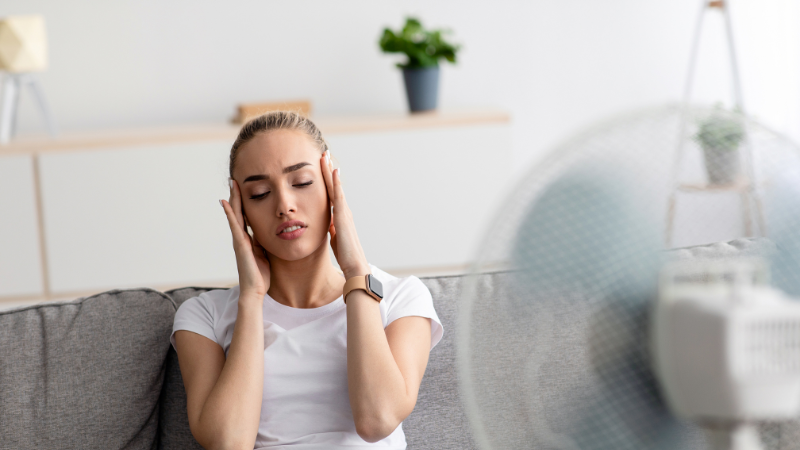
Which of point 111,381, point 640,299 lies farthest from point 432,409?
point 640,299

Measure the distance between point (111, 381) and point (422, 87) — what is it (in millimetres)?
1894

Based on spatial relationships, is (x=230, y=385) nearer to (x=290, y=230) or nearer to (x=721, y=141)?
(x=290, y=230)

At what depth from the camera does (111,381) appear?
1.26 meters

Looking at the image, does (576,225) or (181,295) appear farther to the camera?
(181,295)

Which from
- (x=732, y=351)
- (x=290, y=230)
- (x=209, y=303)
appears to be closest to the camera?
(x=732, y=351)

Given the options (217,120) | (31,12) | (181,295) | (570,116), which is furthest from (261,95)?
(181,295)

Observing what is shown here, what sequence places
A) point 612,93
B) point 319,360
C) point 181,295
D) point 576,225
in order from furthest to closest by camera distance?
point 612,93 < point 181,295 < point 319,360 < point 576,225

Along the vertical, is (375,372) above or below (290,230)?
below

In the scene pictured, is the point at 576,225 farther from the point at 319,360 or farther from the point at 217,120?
the point at 217,120

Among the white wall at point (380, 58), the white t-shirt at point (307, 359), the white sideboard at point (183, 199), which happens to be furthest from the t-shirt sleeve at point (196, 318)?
the white wall at point (380, 58)

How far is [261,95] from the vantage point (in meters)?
3.13

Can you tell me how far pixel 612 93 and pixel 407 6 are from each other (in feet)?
3.30

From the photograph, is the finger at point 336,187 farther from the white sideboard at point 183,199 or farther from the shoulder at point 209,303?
the white sideboard at point 183,199

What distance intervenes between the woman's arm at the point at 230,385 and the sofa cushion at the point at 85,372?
0.52 ft
